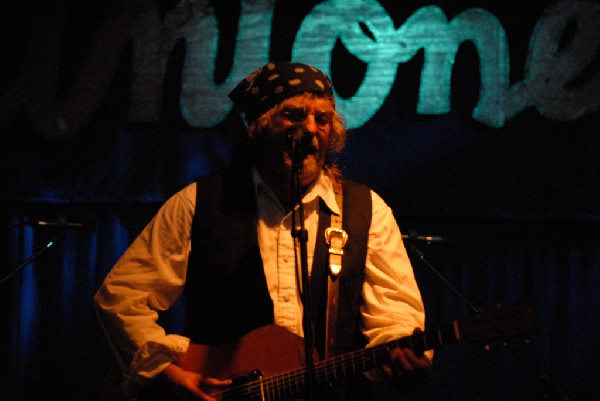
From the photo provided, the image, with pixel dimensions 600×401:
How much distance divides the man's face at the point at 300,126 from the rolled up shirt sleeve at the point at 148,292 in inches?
16.3

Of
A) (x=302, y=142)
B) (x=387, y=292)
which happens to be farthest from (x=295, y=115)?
(x=387, y=292)

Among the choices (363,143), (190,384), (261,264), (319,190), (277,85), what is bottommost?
(190,384)

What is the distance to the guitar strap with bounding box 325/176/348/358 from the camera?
2512 millimetres

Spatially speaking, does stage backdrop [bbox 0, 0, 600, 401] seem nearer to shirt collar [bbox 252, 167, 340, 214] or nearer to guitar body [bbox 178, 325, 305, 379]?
shirt collar [bbox 252, 167, 340, 214]

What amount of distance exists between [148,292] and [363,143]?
195 centimetres

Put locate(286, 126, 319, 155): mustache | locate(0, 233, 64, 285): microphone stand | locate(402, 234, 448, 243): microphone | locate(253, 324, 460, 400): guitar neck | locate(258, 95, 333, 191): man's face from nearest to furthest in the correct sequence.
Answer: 1. locate(286, 126, 319, 155): mustache
2. locate(253, 324, 460, 400): guitar neck
3. locate(258, 95, 333, 191): man's face
4. locate(402, 234, 448, 243): microphone
5. locate(0, 233, 64, 285): microphone stand

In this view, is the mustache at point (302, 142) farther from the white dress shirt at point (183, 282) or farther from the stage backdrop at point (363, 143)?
the stage backdrop at point (363, 143)

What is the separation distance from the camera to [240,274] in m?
2.64

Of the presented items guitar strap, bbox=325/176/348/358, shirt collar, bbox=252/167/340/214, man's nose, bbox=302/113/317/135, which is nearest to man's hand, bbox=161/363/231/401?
guitar strap, bbox=325/176/348/358

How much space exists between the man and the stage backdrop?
4.04ft

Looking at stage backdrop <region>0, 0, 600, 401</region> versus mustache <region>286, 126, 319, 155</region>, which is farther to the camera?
stage backdrop <region>0, 0, 600, 401</region>

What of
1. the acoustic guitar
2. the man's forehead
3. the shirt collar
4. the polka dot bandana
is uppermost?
the polka dot bandana

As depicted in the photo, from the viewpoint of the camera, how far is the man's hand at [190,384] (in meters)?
2.32

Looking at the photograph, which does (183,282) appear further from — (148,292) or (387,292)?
(387,292)
